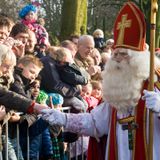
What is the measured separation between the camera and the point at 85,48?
7852 mm

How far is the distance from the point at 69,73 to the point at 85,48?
5.00ft

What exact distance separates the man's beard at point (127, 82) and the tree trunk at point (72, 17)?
865 centimetres

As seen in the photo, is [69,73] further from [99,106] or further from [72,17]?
[72,17]

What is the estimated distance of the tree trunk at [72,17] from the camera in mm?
13336

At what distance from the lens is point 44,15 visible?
3584 cm

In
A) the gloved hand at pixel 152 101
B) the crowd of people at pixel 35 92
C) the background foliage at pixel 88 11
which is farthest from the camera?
the background foliage at pixel 88 11

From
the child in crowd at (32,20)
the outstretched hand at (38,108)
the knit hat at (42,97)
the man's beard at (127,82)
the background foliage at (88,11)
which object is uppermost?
the background foliage at (88,11)

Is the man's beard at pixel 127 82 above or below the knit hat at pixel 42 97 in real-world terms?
above

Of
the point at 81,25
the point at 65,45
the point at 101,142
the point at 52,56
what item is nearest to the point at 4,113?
the point at 101,142

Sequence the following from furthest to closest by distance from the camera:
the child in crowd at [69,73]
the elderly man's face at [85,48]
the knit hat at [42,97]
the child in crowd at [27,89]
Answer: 1. the elderly man's face at [85,48]
2. the child in crowd at [69,73]
3. the knit hat at [42,97]
4. the child in crowd at [27,89]

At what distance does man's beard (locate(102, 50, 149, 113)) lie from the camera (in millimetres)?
4551

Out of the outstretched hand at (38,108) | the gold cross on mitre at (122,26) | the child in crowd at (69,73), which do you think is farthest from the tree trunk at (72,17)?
the gold cross on mitre at (122,26)

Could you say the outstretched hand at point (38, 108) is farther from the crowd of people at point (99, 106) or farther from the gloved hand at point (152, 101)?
→ the gloved hand at point (152, 101)

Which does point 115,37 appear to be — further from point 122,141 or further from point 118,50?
point 122,141
